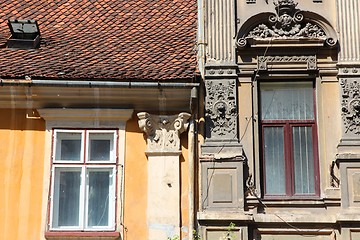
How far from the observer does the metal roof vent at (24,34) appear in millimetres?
12578

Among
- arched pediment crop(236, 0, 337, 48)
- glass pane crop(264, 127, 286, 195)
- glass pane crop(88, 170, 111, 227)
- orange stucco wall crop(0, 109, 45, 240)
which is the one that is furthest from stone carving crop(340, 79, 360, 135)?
orange stucco wall crop(0, 109, 45, 240)

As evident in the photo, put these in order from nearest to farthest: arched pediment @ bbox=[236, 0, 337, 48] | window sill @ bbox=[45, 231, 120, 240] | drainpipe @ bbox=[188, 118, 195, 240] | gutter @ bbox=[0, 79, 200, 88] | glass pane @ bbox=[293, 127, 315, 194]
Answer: window sill @ bbox=[45, 231, 120, 240] < drainpipe @ bbox=[188, 118, 195, 240] < gutter @ bbox=[0, 79, 200, 88] < glass pane @ bbox=[293, 127, 315, 194] < arched pediment @ bbox=[236, 0, 337, 48]

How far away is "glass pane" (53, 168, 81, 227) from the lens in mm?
11211

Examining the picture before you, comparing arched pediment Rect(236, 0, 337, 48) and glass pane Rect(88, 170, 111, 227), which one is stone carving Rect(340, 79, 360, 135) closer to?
arched pediment Rect(236, 0, 337, 48)

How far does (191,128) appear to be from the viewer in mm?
11500

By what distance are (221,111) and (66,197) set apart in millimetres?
2723

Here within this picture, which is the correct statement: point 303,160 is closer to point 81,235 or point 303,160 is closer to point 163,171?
point 163,171

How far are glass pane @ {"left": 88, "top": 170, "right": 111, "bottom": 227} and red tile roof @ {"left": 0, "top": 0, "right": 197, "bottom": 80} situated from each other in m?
1.54

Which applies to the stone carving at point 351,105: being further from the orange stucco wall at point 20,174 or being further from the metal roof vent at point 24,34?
the metal roof vent at point 24,34

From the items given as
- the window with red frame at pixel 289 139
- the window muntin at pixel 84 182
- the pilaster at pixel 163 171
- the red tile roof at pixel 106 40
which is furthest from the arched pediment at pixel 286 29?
the window muntin at pixel 84 182

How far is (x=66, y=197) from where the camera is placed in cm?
1136

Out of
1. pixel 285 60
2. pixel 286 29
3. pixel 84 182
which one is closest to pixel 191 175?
pixel 84 182

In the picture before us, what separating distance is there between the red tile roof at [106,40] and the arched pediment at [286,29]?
101cm

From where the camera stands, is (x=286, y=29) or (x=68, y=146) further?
(x=286, y=29)
